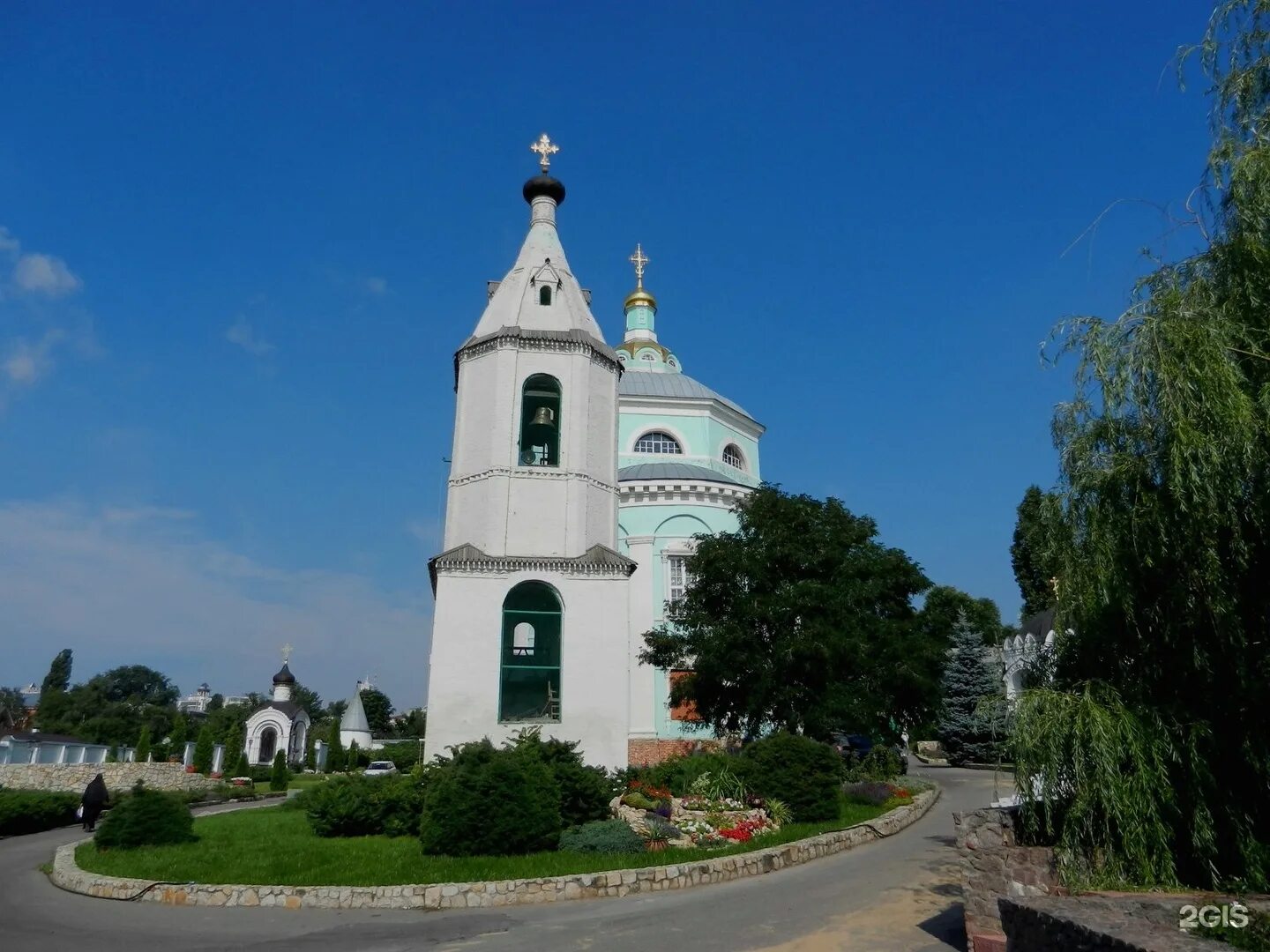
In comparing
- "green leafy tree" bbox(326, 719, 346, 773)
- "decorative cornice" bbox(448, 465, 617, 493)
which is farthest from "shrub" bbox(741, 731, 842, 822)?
"green leafy tree" bbox(326, 719, 346, 773)

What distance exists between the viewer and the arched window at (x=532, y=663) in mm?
17531

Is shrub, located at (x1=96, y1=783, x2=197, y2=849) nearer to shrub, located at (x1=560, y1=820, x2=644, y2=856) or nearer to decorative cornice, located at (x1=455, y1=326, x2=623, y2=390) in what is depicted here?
shrub, located at (x1=560, y1=820, x2=644, y2=856)

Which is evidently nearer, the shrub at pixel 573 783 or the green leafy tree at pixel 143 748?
the shrub at pixel 573 783

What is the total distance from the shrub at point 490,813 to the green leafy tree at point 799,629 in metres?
8.37

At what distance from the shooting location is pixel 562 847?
12539 mm

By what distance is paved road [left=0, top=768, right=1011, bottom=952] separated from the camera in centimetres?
871

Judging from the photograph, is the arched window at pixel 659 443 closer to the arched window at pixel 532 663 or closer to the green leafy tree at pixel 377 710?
the arched window at pixel 532 663

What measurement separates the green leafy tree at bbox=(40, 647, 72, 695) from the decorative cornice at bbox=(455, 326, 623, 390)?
106744 mm

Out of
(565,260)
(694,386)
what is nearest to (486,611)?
(565,260)

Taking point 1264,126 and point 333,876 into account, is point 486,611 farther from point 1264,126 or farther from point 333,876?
point 1264,126

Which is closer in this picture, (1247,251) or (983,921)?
(983,921)

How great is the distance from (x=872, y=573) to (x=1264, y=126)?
14.2 meters

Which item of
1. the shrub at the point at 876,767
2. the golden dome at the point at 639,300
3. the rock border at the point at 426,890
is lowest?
the rock border at the point at 426,890

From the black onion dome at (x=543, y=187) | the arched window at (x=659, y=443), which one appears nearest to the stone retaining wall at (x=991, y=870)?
the black onion dome at (x=543, y=187)
